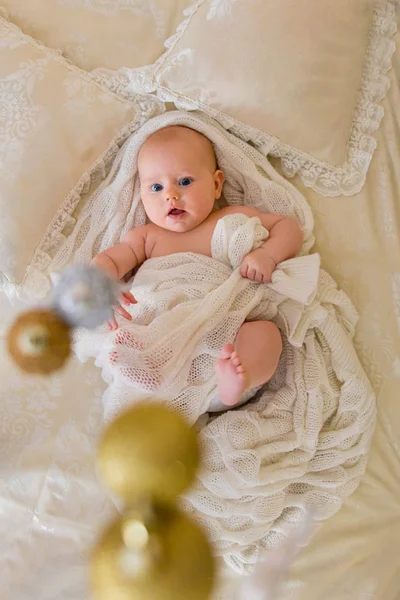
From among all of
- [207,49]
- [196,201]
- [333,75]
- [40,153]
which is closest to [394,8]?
[333,75]

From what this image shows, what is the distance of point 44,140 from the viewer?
2.73 feet

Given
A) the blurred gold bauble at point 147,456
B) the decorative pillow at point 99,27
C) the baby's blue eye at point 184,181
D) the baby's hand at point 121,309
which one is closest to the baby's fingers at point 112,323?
the baby's hand at point 121,309

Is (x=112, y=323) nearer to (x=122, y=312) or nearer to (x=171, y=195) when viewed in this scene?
(x=122, y=312)

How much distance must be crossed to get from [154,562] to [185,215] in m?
0.58

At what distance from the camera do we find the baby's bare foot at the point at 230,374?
1.89 feet

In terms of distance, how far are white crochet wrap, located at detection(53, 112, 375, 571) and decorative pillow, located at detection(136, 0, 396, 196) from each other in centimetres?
4

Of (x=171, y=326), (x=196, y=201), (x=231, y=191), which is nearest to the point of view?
(x=171, y=326)

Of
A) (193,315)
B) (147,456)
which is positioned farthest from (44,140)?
(147,456)

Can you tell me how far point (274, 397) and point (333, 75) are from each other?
50cm

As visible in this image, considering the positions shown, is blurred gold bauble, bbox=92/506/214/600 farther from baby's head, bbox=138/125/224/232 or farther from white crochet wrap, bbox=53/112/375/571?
baby's head, bbox=138/125/224/232

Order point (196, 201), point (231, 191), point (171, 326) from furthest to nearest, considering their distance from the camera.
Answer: point (231, 191), point (196, 201), point (171, 326)

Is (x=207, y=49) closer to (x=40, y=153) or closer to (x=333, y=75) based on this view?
(x=333, y=75)

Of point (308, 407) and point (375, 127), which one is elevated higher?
point (375, 127)

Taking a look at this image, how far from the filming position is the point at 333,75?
875 millimetres
